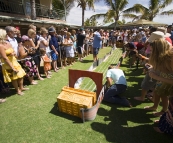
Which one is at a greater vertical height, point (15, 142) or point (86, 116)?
point (86, 116)

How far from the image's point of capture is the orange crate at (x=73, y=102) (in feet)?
9.20

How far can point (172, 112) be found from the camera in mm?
2316

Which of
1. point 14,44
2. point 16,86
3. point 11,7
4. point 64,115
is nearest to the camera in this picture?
point 64,115

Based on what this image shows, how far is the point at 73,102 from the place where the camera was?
2.84 metres

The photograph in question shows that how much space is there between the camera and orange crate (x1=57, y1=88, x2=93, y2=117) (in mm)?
2804

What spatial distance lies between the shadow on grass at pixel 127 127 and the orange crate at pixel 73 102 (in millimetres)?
493

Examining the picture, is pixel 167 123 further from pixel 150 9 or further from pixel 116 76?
pixel 150 9

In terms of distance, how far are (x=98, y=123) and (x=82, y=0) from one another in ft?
68.7

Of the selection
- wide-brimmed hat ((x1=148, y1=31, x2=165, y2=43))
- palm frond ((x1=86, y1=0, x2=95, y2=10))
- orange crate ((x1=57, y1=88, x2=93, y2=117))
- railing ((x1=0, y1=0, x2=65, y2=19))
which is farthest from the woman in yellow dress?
palm frond ((x1=86, y1=0, x2=95, y2=10))

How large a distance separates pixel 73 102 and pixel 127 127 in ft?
4.30

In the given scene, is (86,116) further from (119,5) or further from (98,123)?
(119,5)

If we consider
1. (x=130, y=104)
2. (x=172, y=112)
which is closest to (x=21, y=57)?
(x=130, y=104)

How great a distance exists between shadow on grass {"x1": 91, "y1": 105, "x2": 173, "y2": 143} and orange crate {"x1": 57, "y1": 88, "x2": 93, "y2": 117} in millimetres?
493

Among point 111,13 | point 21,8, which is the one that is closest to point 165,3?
point 111,13
